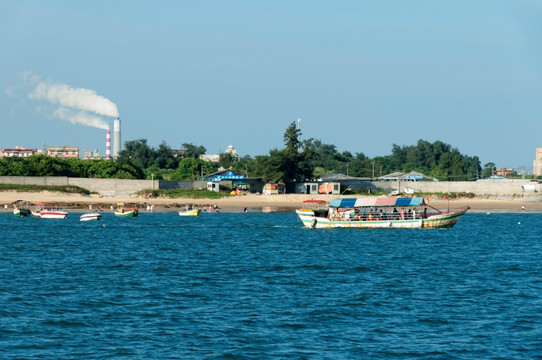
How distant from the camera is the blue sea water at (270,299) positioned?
88.8 feet

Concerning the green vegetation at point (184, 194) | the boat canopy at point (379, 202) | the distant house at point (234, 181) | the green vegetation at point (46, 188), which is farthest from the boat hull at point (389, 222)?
the distant house at point (234, 181)

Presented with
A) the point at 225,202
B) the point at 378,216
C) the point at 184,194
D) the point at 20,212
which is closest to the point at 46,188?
the point at 20,212

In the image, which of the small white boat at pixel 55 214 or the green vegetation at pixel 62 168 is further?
the green vegetation at pixel 62 168

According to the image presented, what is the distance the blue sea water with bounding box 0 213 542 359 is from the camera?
88.8 feet

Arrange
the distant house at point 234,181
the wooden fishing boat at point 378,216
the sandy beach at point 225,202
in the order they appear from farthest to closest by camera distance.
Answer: the distant house at point 234,181 → the sandy beach at point 225,202 → the wooden fishing boat at point 378,216

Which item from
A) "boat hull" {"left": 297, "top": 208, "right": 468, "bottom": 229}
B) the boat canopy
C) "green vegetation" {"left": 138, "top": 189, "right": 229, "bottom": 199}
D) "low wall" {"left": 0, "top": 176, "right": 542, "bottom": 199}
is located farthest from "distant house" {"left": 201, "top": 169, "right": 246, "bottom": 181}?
the boat canopy

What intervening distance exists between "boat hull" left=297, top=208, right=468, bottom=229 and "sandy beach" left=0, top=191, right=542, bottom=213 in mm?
40890

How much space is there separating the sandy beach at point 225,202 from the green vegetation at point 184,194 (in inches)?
77.6

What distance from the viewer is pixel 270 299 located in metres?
36.6

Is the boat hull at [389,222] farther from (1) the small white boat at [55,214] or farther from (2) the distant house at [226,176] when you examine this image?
(2) the distant house at [226,176]

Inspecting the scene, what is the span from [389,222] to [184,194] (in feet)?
220

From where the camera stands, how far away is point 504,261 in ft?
181

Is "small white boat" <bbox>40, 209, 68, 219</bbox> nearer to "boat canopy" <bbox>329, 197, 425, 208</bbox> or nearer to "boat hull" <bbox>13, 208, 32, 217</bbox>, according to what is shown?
"boat hull" <bbox>13, 208, 32, 217</bbox>

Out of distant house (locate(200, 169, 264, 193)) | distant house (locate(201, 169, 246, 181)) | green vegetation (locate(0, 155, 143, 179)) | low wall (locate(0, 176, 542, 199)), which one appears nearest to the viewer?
low wall (locate(0, 176, 542, 199))
